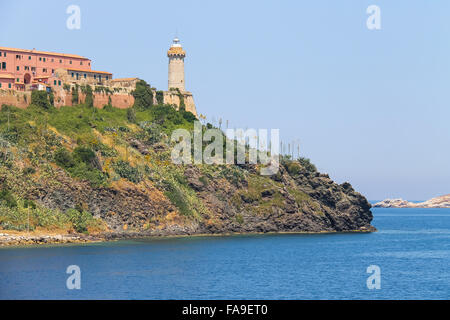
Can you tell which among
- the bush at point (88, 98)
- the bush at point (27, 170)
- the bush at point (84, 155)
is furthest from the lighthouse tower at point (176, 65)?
the bush at point (27, 170)

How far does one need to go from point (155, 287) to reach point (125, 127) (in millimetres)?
70245

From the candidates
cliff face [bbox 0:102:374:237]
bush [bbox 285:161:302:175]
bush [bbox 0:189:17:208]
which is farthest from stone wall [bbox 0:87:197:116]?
bush [bbox 0:189:17:208]

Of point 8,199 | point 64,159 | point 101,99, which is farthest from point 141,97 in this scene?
point 8,199

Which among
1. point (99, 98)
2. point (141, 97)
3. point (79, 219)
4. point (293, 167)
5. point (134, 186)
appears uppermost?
point (141, 97)

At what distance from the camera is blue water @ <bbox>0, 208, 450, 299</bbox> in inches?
2977

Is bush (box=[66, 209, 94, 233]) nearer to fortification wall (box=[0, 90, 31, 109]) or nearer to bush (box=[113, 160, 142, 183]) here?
bush (box=[113, 160, 142, 183])

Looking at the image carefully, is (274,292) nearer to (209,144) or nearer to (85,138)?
(85,138)

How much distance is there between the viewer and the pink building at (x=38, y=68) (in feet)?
461

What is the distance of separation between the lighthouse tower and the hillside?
6693 millimetres

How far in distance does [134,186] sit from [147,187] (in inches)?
115

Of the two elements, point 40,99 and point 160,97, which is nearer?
point 40,99

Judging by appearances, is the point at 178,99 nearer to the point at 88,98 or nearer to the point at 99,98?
the point at 99,98

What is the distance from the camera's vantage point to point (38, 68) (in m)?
146

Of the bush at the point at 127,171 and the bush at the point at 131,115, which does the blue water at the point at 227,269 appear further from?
the bush at the point at 131,115
